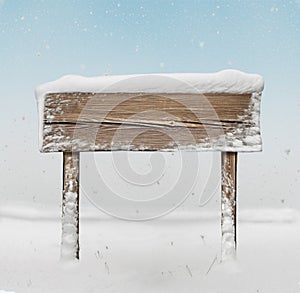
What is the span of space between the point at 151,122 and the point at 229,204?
0.63 meters

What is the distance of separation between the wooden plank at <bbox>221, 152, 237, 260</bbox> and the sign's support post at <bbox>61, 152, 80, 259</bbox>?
83 centimetres

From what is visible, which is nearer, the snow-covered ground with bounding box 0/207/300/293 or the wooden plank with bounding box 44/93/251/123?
the snow-covered ground with bounding box 0/207/300/293

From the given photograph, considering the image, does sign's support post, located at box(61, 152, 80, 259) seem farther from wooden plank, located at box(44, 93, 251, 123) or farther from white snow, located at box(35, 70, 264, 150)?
white snow, located at box(35, 70, 264, 150)

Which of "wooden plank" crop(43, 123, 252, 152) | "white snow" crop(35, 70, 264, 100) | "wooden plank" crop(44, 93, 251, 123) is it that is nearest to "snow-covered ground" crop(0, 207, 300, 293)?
"wooden plank" crop(43, 123, 252, 152)

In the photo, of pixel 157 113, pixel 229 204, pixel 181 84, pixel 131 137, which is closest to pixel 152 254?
pixel 229 204

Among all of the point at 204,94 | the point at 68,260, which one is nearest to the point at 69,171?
the point at 68,260

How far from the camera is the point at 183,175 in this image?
12.2 ft

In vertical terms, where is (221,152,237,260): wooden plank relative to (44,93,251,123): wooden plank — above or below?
below

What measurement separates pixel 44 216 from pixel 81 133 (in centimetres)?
200

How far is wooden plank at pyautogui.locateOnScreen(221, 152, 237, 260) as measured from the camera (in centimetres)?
264

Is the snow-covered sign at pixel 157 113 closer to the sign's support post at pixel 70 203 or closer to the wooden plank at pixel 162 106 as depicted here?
the wooden plank at pixel 162 106

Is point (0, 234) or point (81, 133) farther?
point (0, 234)

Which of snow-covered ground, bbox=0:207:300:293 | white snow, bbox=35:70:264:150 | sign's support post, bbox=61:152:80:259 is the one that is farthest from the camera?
sign's support post, bbox=61:152:80:259

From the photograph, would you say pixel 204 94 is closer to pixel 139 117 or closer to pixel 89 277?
pixel 139 117
